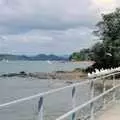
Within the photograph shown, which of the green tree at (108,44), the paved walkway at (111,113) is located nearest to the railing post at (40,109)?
the paved walkway at (111,113)

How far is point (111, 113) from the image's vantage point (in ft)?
45.2

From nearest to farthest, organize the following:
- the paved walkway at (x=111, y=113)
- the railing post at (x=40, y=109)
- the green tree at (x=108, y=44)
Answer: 1. the railing post at (x=40, y=109)
2. the paved walkway at (x=111, y=113)
3. the green tree at (x=108, y=44)

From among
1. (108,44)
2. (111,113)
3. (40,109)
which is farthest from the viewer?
(108,44)

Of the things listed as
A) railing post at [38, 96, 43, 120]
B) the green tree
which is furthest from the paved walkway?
the green tree

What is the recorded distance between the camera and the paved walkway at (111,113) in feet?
42.6

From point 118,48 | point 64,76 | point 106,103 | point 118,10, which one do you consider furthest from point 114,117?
point 64,76

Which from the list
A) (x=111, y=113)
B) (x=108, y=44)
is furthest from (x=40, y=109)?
(x=108, y=44)

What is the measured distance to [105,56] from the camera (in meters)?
73.3

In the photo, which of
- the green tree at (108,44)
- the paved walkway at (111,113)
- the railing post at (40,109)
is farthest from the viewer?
the green tree at (108,44)

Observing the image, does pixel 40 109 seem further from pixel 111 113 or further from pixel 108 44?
pixel 108 44

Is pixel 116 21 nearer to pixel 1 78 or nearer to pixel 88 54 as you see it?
pixel 88 54

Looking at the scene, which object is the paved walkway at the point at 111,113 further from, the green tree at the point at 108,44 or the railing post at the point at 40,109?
the green tree at the point at 108,44

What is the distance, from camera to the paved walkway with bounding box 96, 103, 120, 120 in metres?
13.0

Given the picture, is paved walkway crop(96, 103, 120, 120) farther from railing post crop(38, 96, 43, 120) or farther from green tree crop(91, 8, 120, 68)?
green tree crop(91, 8, 120, 68)
